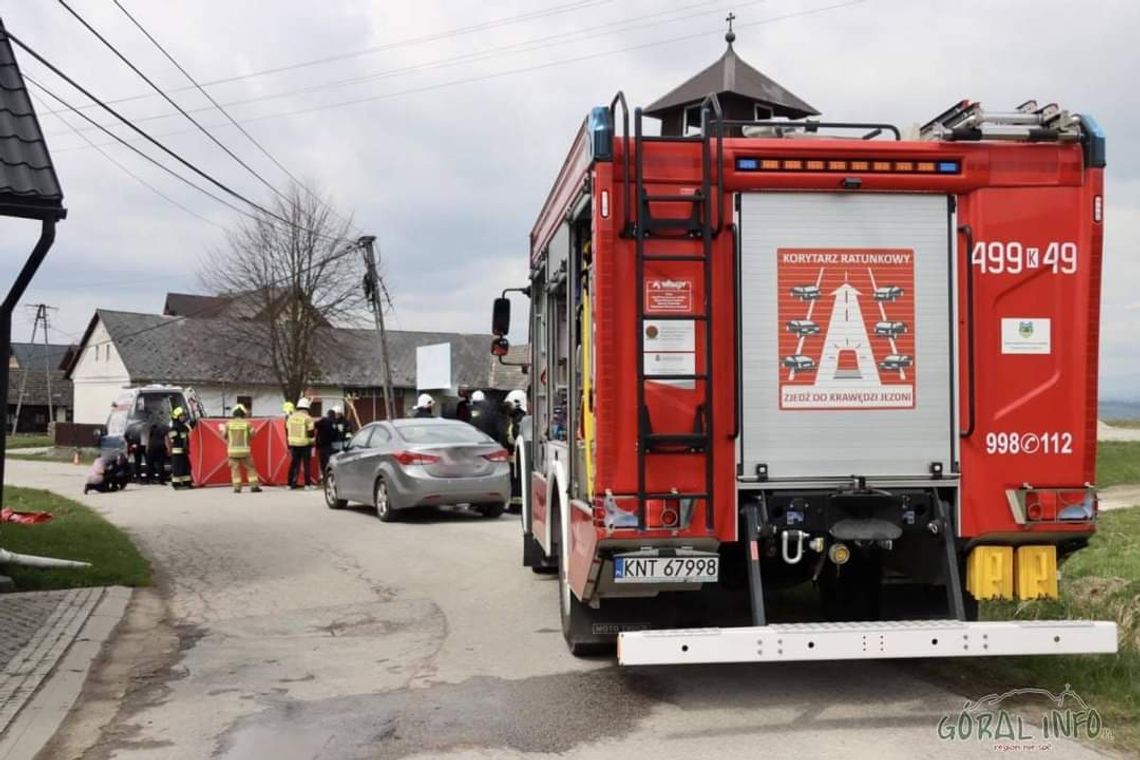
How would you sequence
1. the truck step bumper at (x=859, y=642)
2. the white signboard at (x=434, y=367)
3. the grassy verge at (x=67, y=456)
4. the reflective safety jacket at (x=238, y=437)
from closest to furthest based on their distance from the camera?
the truck step bumper at (x=859, y=642) < the reflective safety jacket at (x=238, y=437) < the white signboard at (x=434, y=367) < the grassy verge at (x=67, y=456)

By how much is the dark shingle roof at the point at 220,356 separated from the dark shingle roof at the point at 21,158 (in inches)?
1777

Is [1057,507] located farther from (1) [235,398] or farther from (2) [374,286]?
(1) [235,398]

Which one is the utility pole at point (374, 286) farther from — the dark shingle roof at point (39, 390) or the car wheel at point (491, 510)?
the dark shingle roof at point (39, 390)

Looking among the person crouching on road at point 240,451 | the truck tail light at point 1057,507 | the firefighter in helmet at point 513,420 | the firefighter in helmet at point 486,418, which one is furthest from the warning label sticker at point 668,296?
the person crouching on road at point 240,451

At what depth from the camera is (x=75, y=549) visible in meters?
12.0

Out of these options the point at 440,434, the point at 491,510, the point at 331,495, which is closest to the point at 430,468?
the point at 440,434

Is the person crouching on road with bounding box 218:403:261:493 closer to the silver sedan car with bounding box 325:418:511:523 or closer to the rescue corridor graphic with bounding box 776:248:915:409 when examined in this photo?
the silver sedan car with bounding box 325:418:511:523

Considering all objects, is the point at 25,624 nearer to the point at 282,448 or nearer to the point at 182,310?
the point at 282,448

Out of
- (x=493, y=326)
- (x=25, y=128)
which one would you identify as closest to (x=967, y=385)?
(x=493, y=326)

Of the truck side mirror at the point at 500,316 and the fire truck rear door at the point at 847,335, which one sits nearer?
the fire truck rear door at the point at 847,335

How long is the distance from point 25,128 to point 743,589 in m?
5.90

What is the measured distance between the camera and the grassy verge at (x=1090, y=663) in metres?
5.80

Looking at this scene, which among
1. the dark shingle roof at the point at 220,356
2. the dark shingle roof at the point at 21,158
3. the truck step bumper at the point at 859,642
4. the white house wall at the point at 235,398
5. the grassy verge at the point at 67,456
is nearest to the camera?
the truck step bumper at the point at 859,642

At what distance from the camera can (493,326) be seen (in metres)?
10.3
